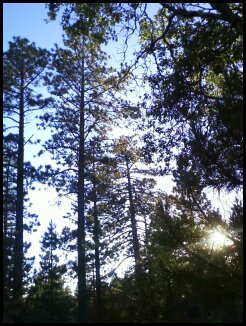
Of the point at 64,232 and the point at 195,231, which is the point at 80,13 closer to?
the point at 195,231

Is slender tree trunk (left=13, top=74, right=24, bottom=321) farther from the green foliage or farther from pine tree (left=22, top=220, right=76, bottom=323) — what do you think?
the green foliage

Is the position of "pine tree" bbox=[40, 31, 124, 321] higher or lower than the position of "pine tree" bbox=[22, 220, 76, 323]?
higher

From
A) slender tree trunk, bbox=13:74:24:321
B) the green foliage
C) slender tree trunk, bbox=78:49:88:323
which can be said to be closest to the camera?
the green foliage

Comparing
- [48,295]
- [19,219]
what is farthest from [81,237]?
[48,295]

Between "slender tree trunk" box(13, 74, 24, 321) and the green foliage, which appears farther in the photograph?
"slender tree trunk" box(13, 74, 24, 321)

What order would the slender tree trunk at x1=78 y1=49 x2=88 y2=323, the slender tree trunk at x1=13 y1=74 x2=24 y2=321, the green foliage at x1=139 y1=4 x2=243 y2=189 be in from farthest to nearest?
1. the slender tree trunk at x1=13 y1=74 x2=24 y2=321
2. the slender tree trunk at x1=78 y1=49 x2=88 y2=323
3. the green foliage at x1=139 y1=4 x2=243 y2=189

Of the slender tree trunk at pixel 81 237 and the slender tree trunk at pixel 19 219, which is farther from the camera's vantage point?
the slender tree trunk at pixel 19 219

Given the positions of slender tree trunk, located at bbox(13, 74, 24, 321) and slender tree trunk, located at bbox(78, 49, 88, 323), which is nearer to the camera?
slender tree trunk, located at bbox(78, 49, 88, 323)

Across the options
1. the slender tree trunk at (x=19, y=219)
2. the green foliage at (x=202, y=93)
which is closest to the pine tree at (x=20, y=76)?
the slender tree trunk at (x=19, y=219)

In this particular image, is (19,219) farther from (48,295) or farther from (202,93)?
(202,93)

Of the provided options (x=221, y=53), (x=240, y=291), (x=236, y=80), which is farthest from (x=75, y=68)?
(x=240, y=291)

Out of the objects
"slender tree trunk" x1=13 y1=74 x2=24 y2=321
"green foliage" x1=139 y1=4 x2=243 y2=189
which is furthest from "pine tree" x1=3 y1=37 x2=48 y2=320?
"green foliage" x1=139 y1=4 x2=243 y2=189

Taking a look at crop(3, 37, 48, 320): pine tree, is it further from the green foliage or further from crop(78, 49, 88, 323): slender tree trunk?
the green foliage

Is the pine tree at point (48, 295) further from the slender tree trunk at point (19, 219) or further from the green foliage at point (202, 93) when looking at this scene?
the green foliage at point (202, 93)
